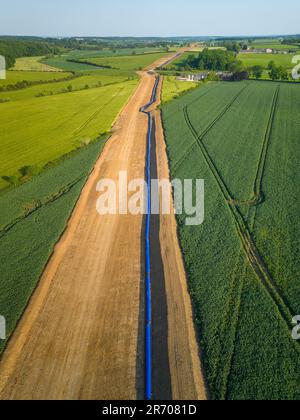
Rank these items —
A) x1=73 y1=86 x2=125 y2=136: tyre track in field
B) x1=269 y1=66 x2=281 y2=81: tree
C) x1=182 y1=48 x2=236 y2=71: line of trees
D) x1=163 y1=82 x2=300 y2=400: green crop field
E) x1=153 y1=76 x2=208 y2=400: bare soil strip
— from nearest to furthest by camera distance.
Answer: x1=153 y1=76 x2=208 y2=400: bare soil strip → x1=163 y1=82 x2=300 y2=400: green crop field → x1=73 y1=86 x2=125 y2=136: tyre track in field → x1=269 y1=66 x2=281 y2=81: tree → x1=182 y1=48 x2=236 y2=71: line of trees

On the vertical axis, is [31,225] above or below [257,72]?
below

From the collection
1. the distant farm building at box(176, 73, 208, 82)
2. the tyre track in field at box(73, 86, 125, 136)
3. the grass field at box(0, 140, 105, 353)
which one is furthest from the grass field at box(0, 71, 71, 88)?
the grass field at box(0, 140, 105, 353)

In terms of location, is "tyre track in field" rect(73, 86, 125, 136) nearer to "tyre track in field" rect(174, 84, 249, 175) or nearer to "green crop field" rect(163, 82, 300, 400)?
"green crop field" rect(163, 82, 300, 400)

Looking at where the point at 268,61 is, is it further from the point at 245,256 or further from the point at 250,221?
the point at 245,256

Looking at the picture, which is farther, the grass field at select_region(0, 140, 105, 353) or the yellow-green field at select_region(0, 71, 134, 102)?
the yellow-green field at select_region(0, 71, 134, 102)

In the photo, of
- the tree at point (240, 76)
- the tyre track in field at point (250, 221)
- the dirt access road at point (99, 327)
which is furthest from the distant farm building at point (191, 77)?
the dirt access road at point (99, 327)

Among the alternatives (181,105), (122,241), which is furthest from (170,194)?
(181,105)

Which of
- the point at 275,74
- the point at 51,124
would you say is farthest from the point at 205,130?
the point at 275,74

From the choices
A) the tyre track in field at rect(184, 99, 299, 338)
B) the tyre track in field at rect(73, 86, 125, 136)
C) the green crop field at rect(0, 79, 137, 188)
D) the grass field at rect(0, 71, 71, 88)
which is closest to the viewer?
the tyre track in field at rect(184, 99, 299, 338)
